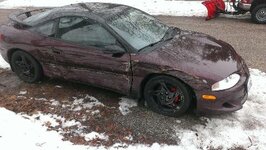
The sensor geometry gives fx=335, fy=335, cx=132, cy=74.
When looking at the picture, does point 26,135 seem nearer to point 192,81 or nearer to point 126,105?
point 126,105

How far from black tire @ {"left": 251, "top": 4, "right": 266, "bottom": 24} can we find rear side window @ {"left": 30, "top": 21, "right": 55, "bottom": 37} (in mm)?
6785

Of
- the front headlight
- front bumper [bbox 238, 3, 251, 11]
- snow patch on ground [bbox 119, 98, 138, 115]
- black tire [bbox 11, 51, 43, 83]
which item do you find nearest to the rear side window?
black tire [bbox 11, 51, 43, 83]

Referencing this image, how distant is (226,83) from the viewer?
14.9 ft

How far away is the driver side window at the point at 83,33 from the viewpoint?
5117 mm

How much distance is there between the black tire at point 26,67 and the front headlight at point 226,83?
3149mm

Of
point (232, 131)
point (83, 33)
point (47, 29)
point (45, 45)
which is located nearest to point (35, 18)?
point (47, 29)

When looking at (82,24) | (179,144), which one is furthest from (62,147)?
(82,24)

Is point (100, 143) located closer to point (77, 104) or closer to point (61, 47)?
point (77, 104)

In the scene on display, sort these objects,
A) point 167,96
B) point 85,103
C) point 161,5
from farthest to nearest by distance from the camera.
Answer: point 161,5 → point 85,103 → point 167,96

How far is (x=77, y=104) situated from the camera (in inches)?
214

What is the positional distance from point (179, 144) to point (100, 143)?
3.45ft

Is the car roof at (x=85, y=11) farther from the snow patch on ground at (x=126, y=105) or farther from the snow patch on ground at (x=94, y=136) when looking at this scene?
the snow patch on ground at (x=94, y=136)

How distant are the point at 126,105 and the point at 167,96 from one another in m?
0.81

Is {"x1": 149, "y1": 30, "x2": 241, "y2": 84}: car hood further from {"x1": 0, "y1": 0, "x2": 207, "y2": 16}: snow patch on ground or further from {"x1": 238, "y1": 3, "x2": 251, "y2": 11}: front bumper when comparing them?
{"x1": 0, "y1": 0, "x2": 207, "y2": 16}: snow patch on ground
